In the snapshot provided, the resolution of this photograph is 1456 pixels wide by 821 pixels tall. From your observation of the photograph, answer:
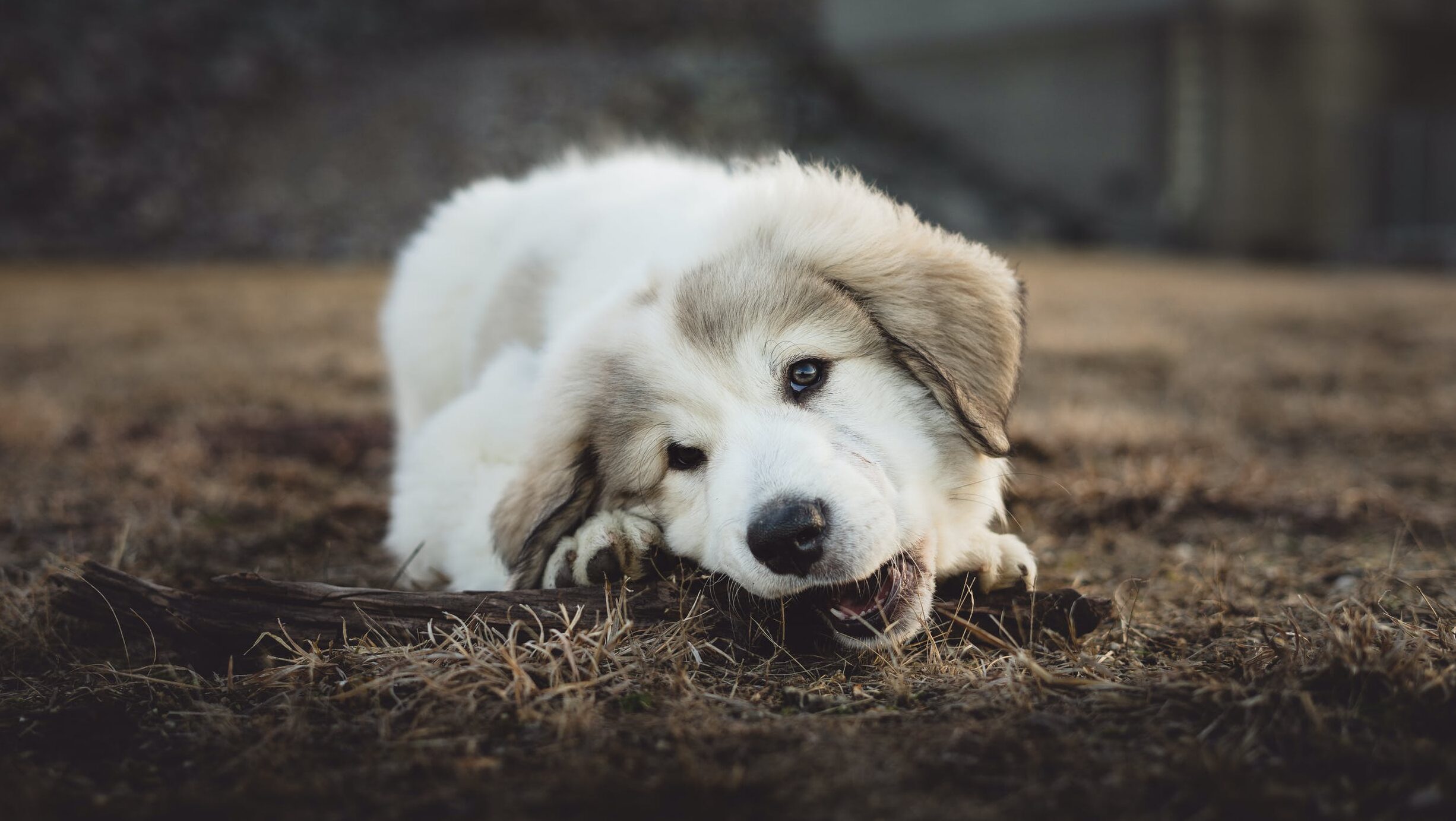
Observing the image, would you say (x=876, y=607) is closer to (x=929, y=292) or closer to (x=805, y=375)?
(x=805, y=375)

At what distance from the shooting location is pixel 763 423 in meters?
2.22

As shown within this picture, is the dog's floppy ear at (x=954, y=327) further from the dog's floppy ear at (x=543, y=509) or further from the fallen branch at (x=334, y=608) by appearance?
the dog's floppy ear at (x=543, y=509)

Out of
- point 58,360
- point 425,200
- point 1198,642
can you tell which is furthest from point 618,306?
point 425,200

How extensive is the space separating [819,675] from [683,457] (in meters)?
0.55

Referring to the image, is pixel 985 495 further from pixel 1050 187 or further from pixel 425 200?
pixel 1050 187

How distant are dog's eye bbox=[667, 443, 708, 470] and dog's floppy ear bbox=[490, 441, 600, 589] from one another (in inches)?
8.3

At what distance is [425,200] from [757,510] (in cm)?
1405

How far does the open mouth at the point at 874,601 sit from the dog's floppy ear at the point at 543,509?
2.01ft

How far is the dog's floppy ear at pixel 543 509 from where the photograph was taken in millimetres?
2443

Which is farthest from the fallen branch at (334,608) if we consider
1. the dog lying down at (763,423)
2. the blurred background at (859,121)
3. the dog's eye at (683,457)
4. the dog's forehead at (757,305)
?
the blurred background at (859,121)

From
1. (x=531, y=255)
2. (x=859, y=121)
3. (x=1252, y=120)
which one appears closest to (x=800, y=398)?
(x=531, y=255)

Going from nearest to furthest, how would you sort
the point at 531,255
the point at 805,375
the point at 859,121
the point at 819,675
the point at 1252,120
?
1. the point at 819,675
2. the point at 805,375
3. the point at 531,255
4. the point at 1252,120
5. the point at 859,121

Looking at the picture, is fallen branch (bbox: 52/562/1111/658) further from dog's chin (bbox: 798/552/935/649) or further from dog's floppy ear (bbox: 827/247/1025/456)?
dog's floppy ear (bbox: 827/247/1025/456)

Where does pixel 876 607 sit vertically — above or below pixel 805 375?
below
